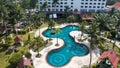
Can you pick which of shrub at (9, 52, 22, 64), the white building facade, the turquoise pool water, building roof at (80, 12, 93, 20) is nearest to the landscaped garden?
shrub at (9, 52, 22, 64)

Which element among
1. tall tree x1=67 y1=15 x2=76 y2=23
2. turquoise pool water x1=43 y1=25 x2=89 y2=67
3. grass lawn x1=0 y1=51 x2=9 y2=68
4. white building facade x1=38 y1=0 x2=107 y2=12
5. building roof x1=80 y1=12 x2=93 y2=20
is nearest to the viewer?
grass lawn x1=0 y1=51 x2=9 y2=68

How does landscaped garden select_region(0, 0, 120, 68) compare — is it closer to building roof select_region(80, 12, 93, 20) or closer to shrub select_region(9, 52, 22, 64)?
shrub select_region(9, 52, 22, 64)

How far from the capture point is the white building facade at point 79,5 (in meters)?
88.6

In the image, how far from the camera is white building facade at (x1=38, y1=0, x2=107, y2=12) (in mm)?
88562

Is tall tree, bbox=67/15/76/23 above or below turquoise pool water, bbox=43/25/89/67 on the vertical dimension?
above

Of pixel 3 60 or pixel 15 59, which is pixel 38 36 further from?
pixel 15 59

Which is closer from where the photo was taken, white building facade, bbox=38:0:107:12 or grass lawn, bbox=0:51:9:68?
grass lawn, bbox=0:51:9:68

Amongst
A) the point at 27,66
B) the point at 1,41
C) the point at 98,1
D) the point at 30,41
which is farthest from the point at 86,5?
the point at 27,66

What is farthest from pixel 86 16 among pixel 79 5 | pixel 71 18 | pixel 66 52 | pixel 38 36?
pixel 38 36

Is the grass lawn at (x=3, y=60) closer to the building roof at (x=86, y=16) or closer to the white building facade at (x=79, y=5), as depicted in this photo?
the white building facade at (x=79, y=5)

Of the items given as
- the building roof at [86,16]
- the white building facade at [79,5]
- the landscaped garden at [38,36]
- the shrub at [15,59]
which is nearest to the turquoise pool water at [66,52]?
the landscaped garden at [38,36]

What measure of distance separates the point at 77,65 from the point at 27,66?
47.2ft

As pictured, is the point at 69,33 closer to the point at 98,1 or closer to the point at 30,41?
the point at 30,41

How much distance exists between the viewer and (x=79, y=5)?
89375 millimetres
